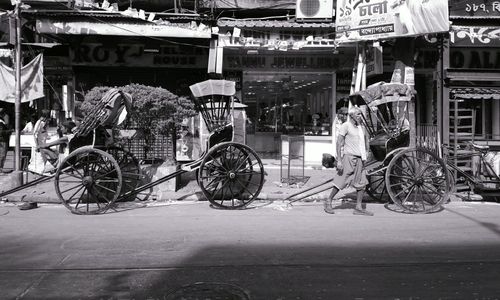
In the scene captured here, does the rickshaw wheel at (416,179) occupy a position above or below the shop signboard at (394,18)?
below

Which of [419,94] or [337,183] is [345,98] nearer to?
[419,94]

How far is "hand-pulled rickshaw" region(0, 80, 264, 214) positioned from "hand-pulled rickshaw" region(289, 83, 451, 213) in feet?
4.12

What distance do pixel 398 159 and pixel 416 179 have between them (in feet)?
1.51

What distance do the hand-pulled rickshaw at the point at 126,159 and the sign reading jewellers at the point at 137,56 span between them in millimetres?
6045

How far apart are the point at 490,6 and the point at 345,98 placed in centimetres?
457

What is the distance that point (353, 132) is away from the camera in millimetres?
8430

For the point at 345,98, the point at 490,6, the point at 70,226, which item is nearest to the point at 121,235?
the point at 70,226

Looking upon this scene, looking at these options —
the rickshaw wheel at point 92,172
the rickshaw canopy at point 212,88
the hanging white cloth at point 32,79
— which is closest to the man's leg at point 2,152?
the hanging white cloth at point 32,79

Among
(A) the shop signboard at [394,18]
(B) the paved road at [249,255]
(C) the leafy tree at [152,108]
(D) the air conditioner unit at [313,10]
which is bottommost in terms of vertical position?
(B) the paved road at [249,255]

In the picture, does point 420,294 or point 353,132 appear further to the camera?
point 353,132

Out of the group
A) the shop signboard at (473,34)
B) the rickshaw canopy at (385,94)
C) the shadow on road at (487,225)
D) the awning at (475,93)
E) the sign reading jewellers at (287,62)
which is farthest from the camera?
the sign reading jewellers at (287,62)

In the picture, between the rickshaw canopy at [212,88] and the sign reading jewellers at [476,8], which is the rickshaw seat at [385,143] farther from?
the sign reading jewellers at [476,8]

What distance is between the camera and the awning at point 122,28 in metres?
12.7

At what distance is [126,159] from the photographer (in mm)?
9602
